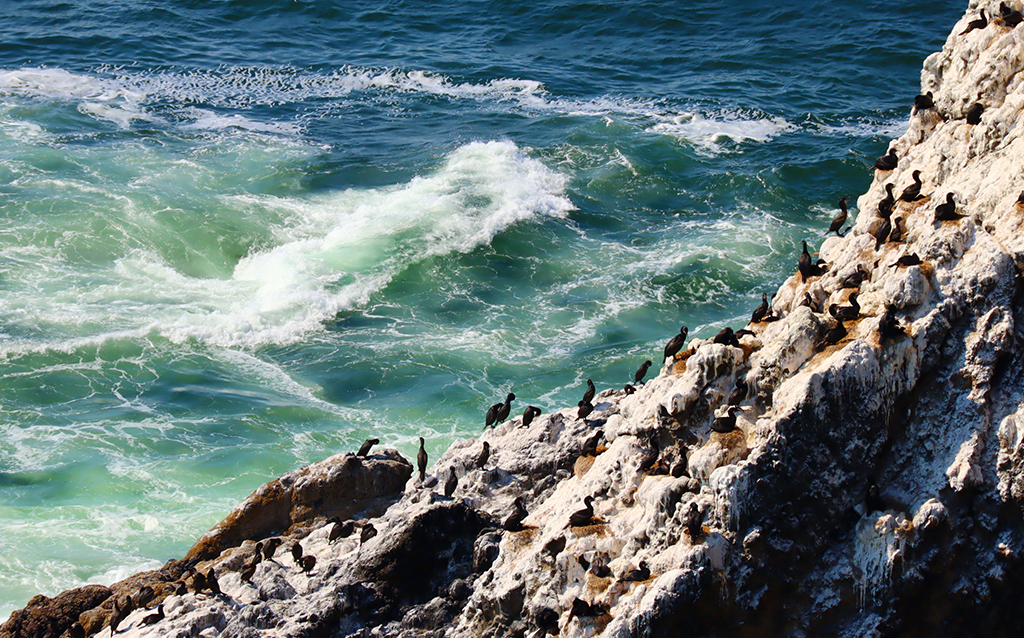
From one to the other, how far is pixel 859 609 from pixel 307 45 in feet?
187

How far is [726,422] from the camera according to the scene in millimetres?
16016

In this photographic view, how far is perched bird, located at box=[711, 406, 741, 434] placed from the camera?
1600cm

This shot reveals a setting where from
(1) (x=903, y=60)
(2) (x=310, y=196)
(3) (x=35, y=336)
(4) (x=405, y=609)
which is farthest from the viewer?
(1) (x=903, y=60)

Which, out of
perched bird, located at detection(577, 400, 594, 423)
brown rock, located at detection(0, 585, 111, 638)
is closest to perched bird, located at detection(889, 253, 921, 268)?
perched bird, located at detection(577, 400, 594, 423)

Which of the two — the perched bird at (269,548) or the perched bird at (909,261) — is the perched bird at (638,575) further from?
the perched bird at (269,548)

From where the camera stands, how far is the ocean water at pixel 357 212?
100 ft

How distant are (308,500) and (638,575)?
9161 mm

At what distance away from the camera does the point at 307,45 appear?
6444 cm

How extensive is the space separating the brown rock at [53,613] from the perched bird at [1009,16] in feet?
65.7

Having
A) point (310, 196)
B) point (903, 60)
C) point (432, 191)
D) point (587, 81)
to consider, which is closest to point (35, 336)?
point (310, 196)

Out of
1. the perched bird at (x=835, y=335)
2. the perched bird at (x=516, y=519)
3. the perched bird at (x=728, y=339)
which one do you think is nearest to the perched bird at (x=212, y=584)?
the perched bird at (x=516, y=519)

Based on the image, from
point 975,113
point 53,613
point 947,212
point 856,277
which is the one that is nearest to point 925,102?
point 975,113

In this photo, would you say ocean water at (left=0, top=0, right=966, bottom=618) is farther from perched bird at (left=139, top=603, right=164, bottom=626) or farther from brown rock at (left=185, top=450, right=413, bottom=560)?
perched bird at (left=139, top=603, right=164, bottom=626)

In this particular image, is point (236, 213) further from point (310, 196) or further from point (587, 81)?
point (587, 81)
